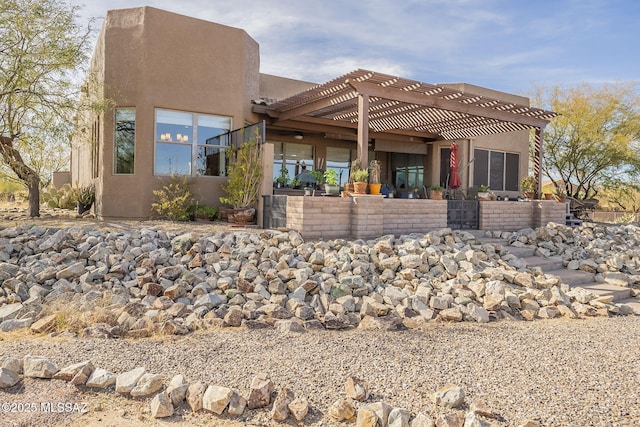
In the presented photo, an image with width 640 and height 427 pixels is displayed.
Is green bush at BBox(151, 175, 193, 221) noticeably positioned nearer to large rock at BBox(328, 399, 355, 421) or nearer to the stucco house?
the stucco house

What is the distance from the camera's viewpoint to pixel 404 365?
3.48 m

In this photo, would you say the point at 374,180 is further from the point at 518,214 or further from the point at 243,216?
the point at 518,214

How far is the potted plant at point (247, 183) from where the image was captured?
852 centimetres

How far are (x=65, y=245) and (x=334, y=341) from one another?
14.9 ft

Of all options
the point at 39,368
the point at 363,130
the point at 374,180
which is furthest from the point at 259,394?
the point at 363,130

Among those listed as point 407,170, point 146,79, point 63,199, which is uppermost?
point 146,79

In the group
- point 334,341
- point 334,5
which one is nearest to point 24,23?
point 334,5

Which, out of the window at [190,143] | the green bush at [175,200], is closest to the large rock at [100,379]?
the green bush at [175,200]

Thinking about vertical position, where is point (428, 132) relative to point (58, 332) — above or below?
above

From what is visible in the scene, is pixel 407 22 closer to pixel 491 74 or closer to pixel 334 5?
pixel 334 5

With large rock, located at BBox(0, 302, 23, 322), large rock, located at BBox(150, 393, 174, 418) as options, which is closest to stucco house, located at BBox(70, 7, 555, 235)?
large rock, located at BBox(0, 302, 23, 322)

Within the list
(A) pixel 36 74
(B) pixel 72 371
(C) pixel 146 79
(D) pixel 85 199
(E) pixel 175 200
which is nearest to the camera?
(B) pixel 72 371

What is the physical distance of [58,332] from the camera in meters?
4.10

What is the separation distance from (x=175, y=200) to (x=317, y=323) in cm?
563
